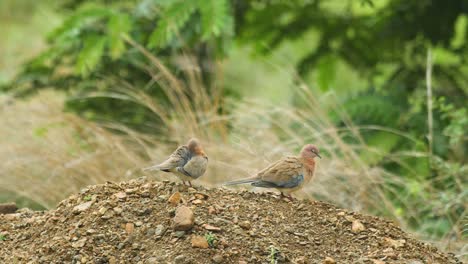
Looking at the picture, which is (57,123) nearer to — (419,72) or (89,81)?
(89,81)

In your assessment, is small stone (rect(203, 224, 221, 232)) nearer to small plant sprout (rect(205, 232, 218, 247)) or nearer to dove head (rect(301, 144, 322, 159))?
small plant sprout (rect(205, 232, 218, 247))

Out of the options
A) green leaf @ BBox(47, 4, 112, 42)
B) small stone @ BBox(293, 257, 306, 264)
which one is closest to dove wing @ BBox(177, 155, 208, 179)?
small stone @ BBox(293, 257, 306, 264)

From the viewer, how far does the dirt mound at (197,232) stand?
3.66 meters

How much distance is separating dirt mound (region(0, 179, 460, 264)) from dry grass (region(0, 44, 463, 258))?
1.38 metres

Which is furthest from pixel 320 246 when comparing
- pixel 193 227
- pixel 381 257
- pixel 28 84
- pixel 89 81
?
pixel 28 84

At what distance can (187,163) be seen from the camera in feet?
13.3

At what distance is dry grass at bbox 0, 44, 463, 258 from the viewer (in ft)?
19.3

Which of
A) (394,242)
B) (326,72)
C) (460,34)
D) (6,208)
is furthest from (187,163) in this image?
(460,34)

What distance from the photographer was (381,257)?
12.3ft

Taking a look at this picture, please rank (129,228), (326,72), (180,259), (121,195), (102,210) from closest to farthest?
(180,259)
(129,228)
(102,210)
(121,195)
(326,72)

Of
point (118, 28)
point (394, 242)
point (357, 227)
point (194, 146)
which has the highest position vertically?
point (118, 28)

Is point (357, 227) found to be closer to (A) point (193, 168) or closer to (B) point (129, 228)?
(A) point (193, 168)

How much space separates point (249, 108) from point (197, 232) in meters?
2.88

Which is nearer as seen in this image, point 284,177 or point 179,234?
point 179,234
